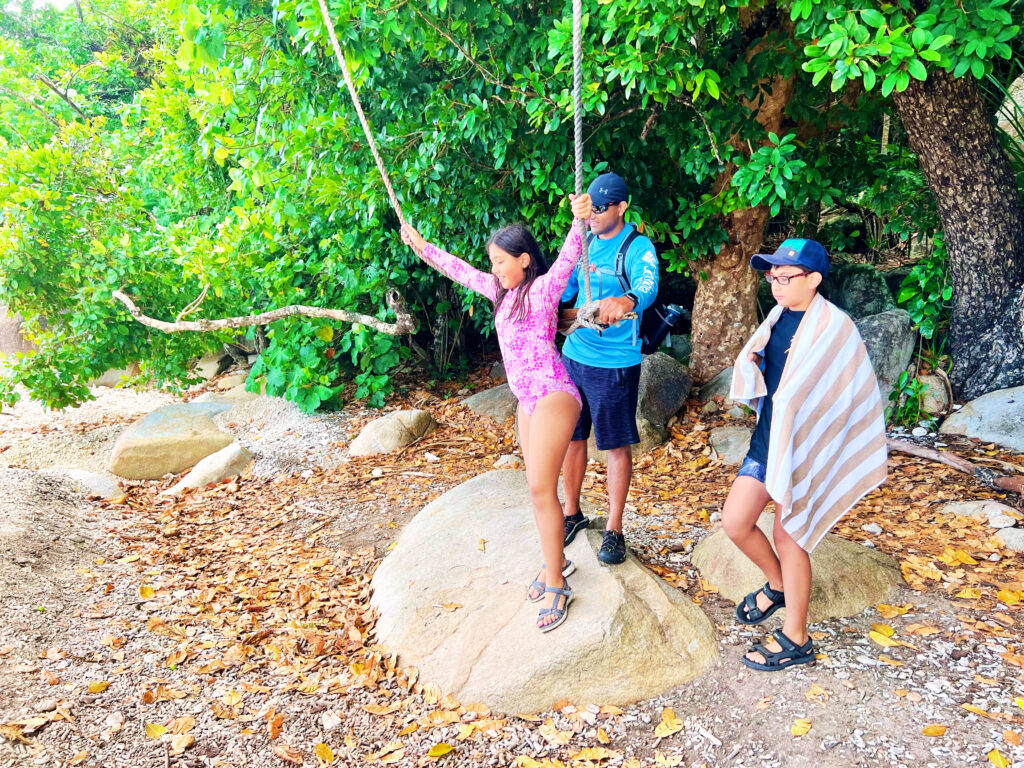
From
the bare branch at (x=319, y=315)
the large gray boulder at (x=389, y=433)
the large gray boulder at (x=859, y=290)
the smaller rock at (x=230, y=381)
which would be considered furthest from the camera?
the smaller rock at (x=230, y=381)

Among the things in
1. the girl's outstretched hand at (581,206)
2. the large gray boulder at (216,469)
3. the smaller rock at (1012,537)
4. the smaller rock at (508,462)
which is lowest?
the large gray boulder at (216,469)

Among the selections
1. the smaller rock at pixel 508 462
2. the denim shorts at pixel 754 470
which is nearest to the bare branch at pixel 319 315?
the smaller rock at pixel 508 462

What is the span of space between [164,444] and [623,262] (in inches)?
205

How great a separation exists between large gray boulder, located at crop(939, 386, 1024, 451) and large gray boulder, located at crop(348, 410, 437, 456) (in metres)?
4.23

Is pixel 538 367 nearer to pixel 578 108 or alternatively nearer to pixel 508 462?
pixel 578 108

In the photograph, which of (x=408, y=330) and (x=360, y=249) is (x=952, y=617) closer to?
(x=408, y=330)

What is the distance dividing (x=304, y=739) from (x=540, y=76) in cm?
379

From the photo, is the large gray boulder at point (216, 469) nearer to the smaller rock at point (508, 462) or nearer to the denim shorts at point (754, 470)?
the smaller rock at point (508, 462)

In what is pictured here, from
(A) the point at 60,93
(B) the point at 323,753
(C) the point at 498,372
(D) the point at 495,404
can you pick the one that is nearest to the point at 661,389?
(D) the point at 495,404

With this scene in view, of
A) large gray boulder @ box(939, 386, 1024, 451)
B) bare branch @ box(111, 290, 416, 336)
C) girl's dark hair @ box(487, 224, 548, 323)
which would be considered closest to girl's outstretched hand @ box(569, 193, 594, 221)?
girl's dark hair @ box(487, 224, 548, 323)

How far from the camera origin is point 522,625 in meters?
3.12

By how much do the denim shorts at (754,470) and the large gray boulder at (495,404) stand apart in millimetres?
4040

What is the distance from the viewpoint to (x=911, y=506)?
445 centimetres

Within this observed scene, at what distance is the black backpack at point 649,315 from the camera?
3.28 metres
